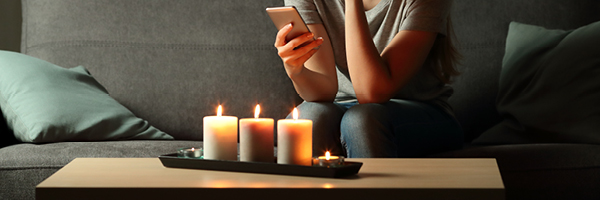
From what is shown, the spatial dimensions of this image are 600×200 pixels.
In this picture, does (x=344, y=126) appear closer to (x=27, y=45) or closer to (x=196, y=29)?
(x=196, y=29)

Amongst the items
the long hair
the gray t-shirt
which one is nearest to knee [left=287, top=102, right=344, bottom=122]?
the gray t-shirt

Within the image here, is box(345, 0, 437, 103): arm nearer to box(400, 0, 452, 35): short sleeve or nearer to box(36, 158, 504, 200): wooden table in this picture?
box(400, 0, 452, 35): short sleeve

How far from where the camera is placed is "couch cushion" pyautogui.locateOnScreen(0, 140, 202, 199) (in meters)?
1.06

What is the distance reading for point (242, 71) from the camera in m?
1.63

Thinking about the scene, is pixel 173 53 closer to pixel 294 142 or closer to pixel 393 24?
pixel 393 24

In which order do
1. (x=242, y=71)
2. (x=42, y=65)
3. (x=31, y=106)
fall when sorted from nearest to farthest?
(x=31, y=106) < (x=42, y=65) < (x=242, y=71)

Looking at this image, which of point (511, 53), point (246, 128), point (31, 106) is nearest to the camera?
point (246, 128)

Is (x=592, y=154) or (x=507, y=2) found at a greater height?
(x=507, y=2)

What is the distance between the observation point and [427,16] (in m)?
1.28

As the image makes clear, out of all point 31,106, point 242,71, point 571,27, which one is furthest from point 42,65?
point 571,27

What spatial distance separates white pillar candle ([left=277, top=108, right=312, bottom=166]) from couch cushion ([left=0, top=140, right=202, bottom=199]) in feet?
1.93

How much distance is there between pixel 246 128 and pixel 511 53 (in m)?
1.09

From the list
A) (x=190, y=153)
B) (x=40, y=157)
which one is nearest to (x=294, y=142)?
(x=190, y=153)

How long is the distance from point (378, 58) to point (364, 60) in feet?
0.11
